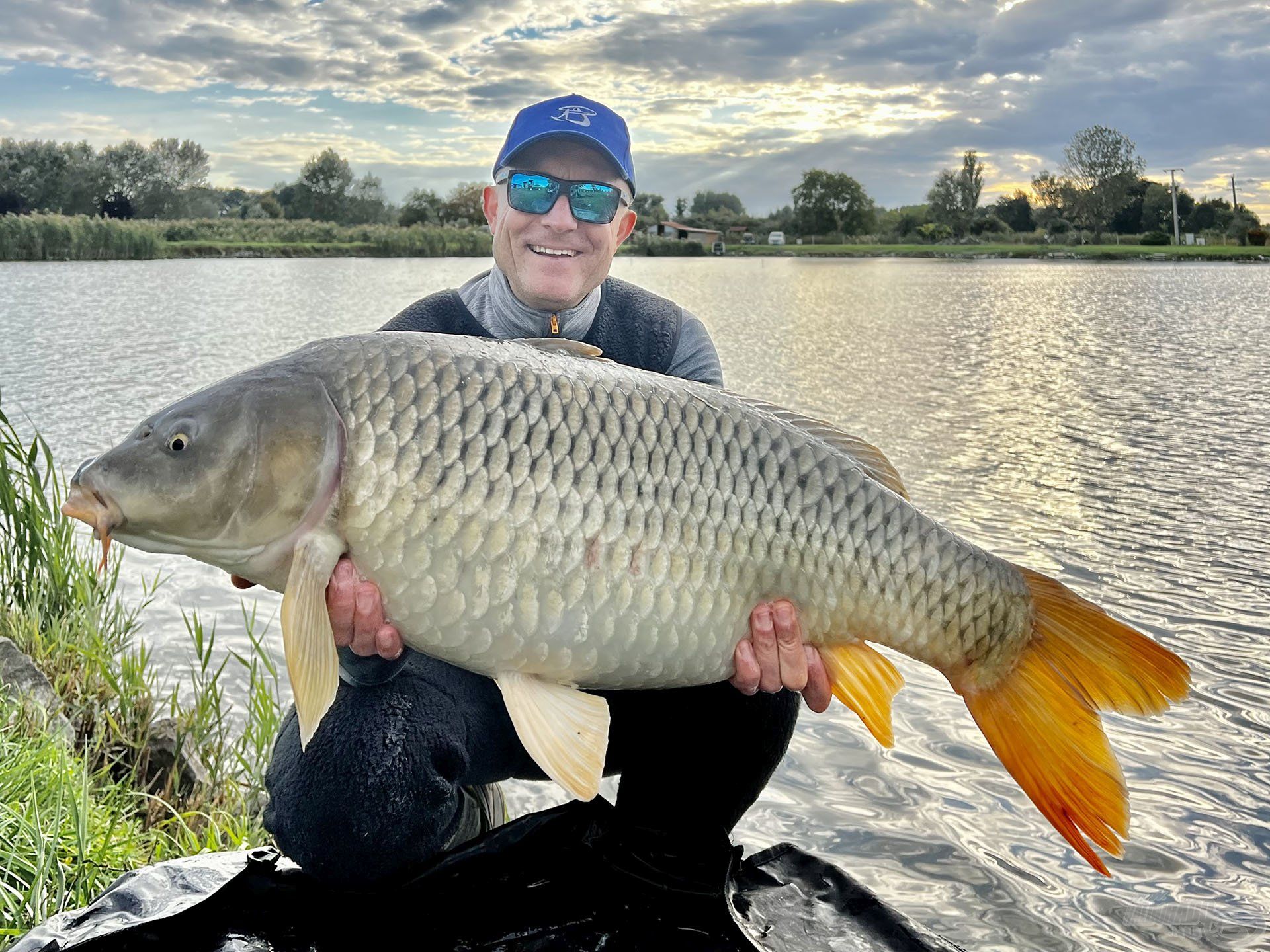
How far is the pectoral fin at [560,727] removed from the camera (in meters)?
1.22

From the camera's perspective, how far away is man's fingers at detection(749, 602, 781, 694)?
1.30 meters

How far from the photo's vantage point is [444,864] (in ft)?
4.16

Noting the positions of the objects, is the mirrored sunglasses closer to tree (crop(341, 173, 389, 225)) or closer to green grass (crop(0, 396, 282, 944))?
green grass (crop(0, 396, 282, 944))

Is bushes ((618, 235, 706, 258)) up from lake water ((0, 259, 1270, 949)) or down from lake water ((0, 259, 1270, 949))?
up

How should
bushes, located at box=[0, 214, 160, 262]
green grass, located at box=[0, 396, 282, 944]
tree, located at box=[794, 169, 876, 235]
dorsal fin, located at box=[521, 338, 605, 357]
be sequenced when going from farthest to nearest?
tree, located at box=[794, 169, 876, 235], bushes, located at box=[0, 214, 160, 262], green grass, located at box=[0, 396, 282, 944], dorsal fin, located at box=[521, 338, 605, 357]

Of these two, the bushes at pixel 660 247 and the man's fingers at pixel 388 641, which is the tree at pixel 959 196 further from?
the man's fingers at pixel 388 641

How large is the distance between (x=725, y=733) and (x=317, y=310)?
1102 centimetres

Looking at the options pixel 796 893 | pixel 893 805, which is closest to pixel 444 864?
pixel 796 893

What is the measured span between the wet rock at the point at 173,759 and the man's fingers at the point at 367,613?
1.01 meters

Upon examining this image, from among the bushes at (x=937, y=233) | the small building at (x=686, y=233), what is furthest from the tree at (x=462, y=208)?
the bushes at (x=937, y=233)

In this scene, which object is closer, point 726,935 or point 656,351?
point 726,935

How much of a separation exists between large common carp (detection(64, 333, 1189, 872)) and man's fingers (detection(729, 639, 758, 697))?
2 centimetres

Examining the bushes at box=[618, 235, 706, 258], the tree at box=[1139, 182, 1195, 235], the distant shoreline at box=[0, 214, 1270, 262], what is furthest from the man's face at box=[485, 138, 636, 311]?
the tree at box=[1139, 182, 1195, 235]

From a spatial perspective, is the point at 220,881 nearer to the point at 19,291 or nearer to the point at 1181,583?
the point at 1181,583
